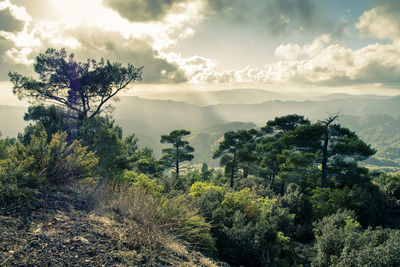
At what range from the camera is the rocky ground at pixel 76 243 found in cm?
276

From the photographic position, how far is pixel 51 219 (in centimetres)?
372

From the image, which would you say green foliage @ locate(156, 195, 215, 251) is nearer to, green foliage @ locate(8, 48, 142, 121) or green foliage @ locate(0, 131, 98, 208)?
green foliage @ locate(0, 131, 98, 208)

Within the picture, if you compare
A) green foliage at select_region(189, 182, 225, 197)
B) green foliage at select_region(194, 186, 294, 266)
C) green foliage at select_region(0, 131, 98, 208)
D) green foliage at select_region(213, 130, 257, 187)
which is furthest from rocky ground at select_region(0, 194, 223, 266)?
green foliage at select_region(213, 130, 257, 187)

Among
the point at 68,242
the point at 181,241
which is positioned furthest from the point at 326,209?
the point at 68,242

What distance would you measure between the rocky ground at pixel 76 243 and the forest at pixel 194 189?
0.18 ft

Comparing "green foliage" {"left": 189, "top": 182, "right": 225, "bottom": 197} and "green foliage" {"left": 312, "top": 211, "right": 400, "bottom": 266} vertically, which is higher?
"green foliage" {"left": 189, "top": 182, "right": 225, "bottom": 197}

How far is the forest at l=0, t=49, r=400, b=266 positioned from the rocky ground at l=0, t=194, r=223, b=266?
2.1 inches

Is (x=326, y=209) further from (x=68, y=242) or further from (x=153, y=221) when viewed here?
(x=68, y=242)

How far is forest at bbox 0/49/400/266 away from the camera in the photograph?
4.43 metres

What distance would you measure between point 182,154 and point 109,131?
986 centimetres

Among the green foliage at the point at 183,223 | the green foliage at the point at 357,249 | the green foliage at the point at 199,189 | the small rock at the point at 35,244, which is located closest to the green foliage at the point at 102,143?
the green foliage at the point at 199,189

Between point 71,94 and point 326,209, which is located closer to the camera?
point 326,209

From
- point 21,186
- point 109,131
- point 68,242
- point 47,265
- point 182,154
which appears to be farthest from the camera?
point 182,154

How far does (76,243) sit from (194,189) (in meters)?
6.39
